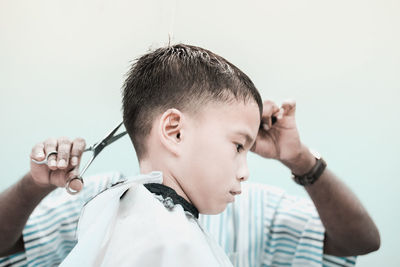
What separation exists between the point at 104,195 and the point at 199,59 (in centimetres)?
31

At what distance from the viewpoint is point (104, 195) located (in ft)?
2.15

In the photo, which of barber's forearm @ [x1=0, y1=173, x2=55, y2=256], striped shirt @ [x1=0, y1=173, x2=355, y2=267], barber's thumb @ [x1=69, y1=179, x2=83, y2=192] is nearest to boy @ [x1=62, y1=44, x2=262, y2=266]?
barber's thumb @ [x1=69, y1=179, x2=83, y2=192]

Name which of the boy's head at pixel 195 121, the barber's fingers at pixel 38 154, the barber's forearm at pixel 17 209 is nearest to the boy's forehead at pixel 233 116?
the boy's head at pixel 195 121

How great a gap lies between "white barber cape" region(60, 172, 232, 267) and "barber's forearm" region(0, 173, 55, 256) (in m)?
0.47

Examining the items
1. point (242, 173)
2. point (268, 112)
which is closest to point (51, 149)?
point (242, 173)

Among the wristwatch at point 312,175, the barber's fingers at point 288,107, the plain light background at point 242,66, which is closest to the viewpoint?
the barber's fingers at point 288,107

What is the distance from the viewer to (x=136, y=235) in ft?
Result: 1.85

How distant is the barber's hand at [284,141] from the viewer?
1074 millimetres

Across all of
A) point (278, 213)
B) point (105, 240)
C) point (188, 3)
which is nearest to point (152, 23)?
point (188, 3)

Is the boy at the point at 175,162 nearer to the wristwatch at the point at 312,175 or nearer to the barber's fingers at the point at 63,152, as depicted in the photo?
the barber's fingers at the point at 63,152

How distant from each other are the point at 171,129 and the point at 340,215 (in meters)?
Result: 0.67

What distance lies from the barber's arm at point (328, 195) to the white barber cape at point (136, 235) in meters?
0.52

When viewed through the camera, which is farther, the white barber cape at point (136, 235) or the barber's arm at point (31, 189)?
the barber's arm at point (31, 189)

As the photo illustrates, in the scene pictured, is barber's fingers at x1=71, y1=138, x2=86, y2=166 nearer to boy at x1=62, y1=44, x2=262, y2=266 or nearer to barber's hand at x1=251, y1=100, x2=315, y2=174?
boy at x1=62, y1=44, x2=262, y2=266
